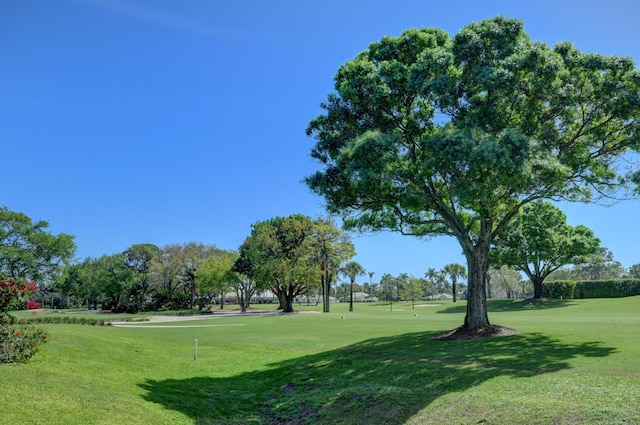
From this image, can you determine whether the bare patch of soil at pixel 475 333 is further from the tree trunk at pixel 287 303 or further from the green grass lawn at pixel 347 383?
the tree trunk at pixel 287 303

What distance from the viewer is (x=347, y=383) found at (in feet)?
51.2

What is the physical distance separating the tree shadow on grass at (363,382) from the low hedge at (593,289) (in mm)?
57444

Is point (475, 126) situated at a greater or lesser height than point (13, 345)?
greater

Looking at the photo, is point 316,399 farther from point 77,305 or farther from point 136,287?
point 77,305

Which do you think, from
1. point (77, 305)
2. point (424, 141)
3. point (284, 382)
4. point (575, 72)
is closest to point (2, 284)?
point (284, 382)

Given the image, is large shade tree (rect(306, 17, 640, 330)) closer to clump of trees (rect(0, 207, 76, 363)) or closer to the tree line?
the tree line

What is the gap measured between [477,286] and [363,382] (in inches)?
376

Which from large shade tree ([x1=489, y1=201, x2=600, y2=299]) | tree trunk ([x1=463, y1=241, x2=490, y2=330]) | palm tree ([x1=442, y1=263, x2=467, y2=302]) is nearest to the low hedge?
large shade tree ([x1=489, y1=201, x2=600, y2=299])

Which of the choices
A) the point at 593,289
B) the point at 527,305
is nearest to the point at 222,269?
the point at 527,305

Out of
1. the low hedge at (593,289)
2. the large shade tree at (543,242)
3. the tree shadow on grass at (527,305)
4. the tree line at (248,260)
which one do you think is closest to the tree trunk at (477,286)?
the tree line at (248,260)

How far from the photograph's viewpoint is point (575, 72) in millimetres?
18359

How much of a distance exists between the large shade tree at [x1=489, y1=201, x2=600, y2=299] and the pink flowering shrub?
57284 millimetres

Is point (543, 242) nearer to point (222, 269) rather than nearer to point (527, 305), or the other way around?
point (527, 305)

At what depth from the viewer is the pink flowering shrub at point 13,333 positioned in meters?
13.4
